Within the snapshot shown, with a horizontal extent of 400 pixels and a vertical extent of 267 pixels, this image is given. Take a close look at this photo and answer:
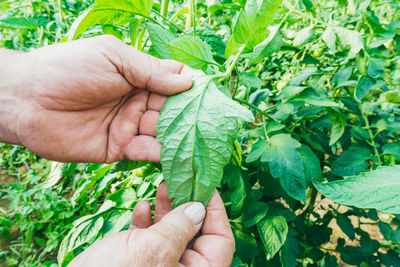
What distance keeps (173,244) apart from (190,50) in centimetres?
53

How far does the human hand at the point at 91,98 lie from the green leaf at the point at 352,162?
0.72 metres

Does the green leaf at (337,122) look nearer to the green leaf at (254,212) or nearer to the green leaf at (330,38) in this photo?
the green leaf at (330,38)

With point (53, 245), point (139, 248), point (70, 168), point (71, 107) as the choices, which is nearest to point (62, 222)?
point (53, 245)

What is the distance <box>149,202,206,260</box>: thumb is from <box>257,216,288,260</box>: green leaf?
32cm

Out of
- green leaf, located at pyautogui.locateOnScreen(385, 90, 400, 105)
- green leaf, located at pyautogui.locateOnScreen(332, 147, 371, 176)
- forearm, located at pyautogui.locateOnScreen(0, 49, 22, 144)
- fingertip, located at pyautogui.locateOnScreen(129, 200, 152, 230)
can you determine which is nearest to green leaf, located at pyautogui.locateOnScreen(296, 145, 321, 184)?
green leaf, located at pyautogui.locateOnScreen(332, 147, 371, 176)

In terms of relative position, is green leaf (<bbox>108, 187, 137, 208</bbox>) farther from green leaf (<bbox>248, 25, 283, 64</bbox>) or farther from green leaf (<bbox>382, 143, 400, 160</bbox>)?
green leaf (<bbox>382, 143, 400, 160</bbox>)

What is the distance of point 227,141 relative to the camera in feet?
1.98

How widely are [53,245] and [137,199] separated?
116cm

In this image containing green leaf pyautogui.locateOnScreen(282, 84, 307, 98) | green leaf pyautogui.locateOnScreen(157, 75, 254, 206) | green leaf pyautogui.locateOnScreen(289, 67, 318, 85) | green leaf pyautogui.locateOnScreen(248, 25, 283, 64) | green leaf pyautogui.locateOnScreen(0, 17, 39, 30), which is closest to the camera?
green leaf pyautogui.locateOnScreen(157, 75, 254, 206)

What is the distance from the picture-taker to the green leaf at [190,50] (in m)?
0.64

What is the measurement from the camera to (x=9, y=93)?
91 centimetres

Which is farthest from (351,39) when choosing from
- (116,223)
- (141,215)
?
(116,223)

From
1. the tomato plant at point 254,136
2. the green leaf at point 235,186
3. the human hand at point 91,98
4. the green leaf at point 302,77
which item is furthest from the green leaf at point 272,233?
the green leaf at point 302,77

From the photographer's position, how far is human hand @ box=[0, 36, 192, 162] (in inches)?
30.3
